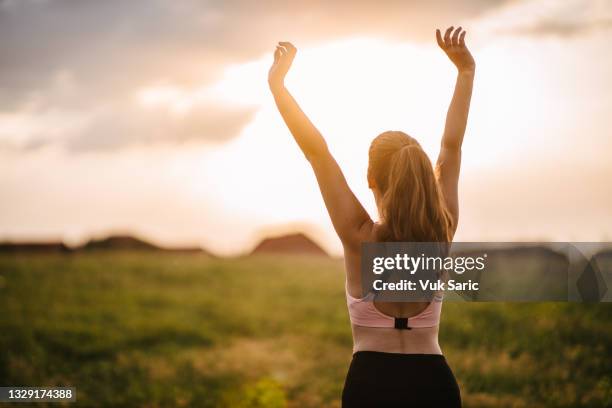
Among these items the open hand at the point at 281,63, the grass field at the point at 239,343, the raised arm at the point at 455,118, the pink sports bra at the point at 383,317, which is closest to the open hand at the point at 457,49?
the raised arm at the point at 455,118

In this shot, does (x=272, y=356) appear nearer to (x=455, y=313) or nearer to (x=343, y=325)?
(x=343, y=325)

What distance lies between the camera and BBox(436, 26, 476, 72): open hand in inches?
125

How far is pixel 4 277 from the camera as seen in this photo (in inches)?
667

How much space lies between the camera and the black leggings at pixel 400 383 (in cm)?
245

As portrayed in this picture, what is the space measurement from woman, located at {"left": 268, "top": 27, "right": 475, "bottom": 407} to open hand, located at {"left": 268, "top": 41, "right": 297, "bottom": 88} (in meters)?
0.39

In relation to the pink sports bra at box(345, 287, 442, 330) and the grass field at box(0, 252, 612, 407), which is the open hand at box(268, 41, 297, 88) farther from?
the grass field at box(0, 252, 612, 407)

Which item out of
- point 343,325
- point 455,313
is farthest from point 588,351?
point 343,325

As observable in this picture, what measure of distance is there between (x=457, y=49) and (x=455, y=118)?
1.78 feet

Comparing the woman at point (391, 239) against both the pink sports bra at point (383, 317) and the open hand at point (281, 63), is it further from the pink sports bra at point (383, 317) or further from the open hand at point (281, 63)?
the open hand at point (281, 63)

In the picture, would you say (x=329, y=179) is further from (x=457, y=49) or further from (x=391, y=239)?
(x=457, y=49)

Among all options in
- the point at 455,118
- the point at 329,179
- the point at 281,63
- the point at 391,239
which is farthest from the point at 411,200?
the point at 281,63

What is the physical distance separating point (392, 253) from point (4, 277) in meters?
17.8

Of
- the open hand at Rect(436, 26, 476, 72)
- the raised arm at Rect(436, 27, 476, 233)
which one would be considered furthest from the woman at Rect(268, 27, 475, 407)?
the open hand at Rect(436, 26, 476, 72)

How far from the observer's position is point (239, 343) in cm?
1203
